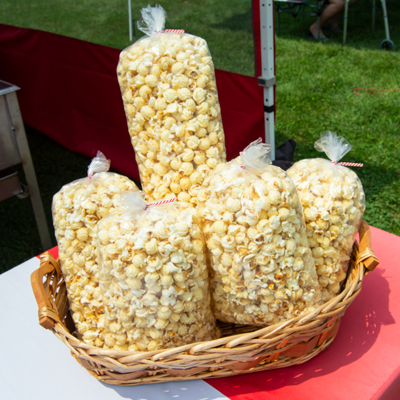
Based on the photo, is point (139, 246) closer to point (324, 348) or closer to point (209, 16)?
point (324, 348)

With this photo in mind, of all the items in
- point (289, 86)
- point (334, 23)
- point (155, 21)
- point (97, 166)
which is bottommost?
point (289, 86)

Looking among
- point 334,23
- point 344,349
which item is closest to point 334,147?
point 344,349

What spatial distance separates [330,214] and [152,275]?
1.27ft

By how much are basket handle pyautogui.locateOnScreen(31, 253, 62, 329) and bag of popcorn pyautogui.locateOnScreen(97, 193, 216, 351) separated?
11 centimetres

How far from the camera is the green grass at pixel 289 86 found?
6.86 ft

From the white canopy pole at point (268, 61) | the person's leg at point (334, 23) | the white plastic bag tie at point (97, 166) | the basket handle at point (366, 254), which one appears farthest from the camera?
the person's leg at point (334, 23)

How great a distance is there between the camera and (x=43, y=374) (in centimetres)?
84

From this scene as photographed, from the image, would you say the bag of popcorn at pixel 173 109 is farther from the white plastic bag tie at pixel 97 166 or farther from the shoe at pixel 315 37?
the shoe at pixel 315 37

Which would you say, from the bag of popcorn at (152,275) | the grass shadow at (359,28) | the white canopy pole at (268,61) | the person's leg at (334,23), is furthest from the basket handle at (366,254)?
the person's leg at (334,23)

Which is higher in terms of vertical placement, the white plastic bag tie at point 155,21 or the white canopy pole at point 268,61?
the white plastic bag tie at point 155,21

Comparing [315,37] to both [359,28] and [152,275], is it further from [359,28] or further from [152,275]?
[152,275]

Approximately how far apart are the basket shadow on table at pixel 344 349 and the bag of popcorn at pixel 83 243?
0.29 metres

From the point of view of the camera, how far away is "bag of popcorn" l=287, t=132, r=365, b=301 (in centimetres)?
82

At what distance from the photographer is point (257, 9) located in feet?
5.63
